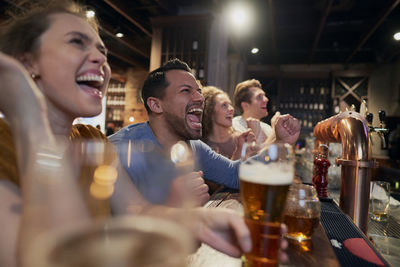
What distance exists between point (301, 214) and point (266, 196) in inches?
12.1

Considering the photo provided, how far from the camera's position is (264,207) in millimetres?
546

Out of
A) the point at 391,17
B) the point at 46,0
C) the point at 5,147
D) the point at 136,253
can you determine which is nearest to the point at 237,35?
the point at 391,17

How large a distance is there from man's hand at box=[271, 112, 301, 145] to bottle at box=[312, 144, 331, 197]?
70 centimetres

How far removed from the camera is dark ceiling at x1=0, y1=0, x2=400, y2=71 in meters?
4.73

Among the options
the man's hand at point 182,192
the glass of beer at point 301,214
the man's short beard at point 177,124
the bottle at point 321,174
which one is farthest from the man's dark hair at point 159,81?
the man's hand at point 182,192

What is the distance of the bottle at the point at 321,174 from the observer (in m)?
1.36

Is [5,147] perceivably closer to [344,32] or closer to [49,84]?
[49,84]

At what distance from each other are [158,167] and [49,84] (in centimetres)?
71

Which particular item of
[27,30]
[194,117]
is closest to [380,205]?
[194,117]

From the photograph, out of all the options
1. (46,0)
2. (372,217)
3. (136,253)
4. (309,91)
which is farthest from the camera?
(309,91)

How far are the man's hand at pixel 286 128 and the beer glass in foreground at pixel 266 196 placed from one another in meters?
1.62

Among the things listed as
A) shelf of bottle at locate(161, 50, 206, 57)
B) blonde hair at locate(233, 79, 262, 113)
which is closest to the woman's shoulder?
blonde hair at locate(233, 79, 262, 113)

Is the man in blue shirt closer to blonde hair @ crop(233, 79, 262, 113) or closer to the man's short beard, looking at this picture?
the man's short beard

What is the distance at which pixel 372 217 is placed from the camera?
4.19ft
